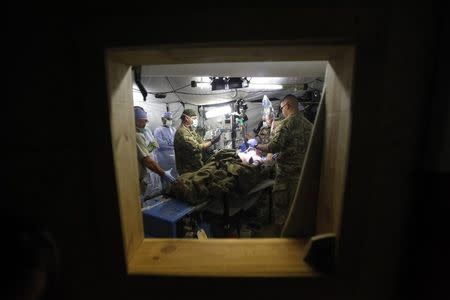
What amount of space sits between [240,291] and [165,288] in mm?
297

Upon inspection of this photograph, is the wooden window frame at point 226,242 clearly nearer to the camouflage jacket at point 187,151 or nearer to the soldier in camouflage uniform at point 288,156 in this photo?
the soldier in camouflage uniform at point 288,156

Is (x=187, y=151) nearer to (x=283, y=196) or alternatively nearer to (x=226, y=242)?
(x=283, y=196)

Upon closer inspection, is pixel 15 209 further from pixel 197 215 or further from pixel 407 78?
pixel 197 215

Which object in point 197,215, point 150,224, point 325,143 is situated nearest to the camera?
point 325,143

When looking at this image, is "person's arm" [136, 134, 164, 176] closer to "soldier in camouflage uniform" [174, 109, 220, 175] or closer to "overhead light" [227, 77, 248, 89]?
"soldier in camouflage uniform" [174, 109, 220, 175]

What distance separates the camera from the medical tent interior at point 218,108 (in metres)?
2.01

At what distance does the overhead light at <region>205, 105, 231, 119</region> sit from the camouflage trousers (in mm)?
4572

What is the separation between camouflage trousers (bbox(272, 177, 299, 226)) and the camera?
10.2ft

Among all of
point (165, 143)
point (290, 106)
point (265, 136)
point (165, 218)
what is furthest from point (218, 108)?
point (165, 218)

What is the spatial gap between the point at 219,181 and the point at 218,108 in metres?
5.10

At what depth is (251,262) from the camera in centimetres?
83

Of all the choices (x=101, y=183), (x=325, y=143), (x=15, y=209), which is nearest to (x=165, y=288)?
(x=101, y=183)

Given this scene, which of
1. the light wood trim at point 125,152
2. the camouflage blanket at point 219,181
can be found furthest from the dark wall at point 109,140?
the camouflage blanket at point 219,181

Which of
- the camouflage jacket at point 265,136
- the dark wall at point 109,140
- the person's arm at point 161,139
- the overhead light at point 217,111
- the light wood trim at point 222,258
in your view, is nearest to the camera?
the dark wall at point 109,140
